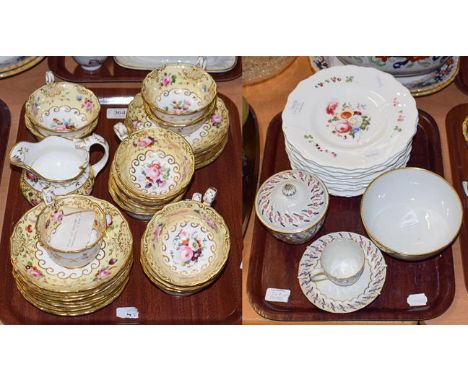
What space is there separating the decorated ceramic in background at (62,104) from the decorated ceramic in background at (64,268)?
0.87ft

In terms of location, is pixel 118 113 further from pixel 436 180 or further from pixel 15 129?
pixel 436 180

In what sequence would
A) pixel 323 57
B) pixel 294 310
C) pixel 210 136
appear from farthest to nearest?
1. pixel 323 57
2. pixel 210 136
3. pixel 294 310

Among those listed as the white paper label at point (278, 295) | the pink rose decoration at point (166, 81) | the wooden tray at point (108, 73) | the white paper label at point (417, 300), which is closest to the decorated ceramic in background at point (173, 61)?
the wooden tray at point (108, 73)

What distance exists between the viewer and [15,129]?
7.41 feet

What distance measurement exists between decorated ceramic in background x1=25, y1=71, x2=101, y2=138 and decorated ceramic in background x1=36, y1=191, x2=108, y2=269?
0.26 m

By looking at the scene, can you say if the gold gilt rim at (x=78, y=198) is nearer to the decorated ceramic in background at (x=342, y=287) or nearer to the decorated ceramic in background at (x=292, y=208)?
the decorated ceramic in background at (x=292, y=208)

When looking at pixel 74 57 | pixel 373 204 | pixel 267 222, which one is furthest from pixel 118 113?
pixel 373 204

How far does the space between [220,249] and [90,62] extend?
648 millimetres

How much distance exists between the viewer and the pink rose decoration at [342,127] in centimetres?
215

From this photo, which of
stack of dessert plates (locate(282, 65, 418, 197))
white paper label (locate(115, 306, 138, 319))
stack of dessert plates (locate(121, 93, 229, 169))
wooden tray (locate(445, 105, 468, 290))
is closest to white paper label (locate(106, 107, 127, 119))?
stack of dessert plates (locate(121, 93, 229, 169))

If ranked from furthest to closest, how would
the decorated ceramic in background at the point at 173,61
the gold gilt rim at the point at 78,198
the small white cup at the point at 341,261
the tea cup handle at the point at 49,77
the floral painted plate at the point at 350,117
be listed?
1. the decorated ceramic in background at the point at 173,61
2. the tea cup handle at the point at 49,77
3. the floral painted plate at the point at 350,117
4. the small white cup at the point at 341,261
5. the gold gilt rim at the point at 78,198

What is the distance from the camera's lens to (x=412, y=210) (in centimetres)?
212

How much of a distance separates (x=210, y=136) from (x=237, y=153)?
10 centimetres

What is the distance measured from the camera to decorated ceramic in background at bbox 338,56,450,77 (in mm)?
2178
